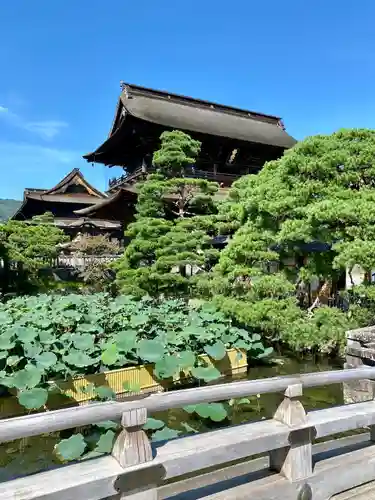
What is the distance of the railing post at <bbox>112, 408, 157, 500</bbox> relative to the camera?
6.10 ft

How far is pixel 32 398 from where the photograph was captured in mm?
4188

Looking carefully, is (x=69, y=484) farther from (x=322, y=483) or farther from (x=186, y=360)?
(x=186, y=360)

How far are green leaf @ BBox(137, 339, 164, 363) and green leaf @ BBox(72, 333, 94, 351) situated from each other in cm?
71

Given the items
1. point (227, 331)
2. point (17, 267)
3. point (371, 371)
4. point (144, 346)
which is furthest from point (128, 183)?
point (371, 371)

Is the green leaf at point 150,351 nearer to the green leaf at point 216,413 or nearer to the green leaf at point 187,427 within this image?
the green leaf at point 187,427

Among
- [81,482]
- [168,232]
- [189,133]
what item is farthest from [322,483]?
[189,133]

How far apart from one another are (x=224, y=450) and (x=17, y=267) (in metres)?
14.1

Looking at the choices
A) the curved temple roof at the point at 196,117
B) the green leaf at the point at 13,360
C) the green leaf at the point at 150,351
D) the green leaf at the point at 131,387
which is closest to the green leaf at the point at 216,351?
the green leaf at the point at 150,351

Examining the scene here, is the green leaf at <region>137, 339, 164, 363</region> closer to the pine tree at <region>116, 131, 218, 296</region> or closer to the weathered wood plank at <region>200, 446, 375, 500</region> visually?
the weathered wood plank at <region>200, 446, 375, 500</region>

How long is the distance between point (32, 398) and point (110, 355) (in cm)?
132

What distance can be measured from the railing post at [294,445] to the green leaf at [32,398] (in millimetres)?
2777

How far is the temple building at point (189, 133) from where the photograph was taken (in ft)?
52.7

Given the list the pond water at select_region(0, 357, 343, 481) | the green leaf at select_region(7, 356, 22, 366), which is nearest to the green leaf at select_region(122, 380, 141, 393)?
the pond water at select_region(0, 357, 343, 481)

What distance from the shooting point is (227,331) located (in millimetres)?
6934
